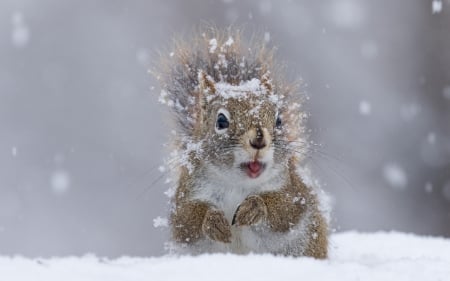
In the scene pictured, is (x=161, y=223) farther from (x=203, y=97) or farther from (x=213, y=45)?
(x=213, y=45)

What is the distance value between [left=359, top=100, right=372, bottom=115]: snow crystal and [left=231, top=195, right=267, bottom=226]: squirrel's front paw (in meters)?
6.55

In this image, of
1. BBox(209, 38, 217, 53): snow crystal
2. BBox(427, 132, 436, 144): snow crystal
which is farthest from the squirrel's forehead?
BBox(427, 132, 436, 144): snow crystal

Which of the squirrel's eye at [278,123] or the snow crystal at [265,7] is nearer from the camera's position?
the squirrel's eye at [278,123]

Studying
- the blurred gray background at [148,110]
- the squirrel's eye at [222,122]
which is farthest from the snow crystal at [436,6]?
the squirrel's eye at [222,122]

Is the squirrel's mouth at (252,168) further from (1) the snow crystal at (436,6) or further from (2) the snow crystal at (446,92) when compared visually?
(1) the snow crystal at (436,6)

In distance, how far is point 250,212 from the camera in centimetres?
293

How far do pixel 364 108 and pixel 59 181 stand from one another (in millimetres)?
3479

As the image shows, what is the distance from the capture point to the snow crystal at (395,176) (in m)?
8.66

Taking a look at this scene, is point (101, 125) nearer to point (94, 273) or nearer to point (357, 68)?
point (357, 68)

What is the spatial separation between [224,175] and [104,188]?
286 inches

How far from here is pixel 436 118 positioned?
8.35 meters

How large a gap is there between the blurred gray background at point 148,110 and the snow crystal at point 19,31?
0.05ft

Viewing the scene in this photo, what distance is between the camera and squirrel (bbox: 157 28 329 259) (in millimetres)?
2945

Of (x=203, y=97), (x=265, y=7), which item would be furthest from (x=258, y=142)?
(x=265, y=7)
